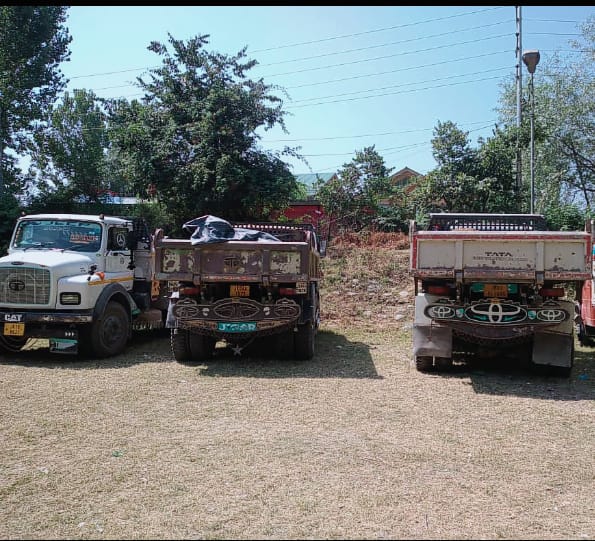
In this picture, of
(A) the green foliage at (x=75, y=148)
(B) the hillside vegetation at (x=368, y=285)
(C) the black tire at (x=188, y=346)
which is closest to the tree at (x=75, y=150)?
(A) the green foliage at (x=75, y=148)

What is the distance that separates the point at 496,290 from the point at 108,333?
5819mm

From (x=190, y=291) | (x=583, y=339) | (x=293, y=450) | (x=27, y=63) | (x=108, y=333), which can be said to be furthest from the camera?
(x=27, y=63)

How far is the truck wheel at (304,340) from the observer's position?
28.8 ft

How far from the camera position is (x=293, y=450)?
16.1ft

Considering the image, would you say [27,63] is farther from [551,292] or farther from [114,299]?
[551,292]

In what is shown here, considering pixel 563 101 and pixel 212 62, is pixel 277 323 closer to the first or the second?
pixel 212 62

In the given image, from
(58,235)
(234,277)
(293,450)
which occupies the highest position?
(58,235)

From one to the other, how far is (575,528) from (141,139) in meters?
16.5

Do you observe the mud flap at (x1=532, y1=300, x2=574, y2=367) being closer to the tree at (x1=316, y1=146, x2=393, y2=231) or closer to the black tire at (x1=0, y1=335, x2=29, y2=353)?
the black tire at (x1=0, y1=335, x2=29, y2=353)

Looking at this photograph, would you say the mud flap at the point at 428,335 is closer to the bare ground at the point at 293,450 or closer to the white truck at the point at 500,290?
the white truck at the point at 500,290

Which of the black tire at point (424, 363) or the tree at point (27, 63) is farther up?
the tree at point (27, 63)

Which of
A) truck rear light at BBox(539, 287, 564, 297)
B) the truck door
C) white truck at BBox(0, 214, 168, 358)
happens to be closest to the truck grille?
white truck at BBox(0, 214, 168, 358)

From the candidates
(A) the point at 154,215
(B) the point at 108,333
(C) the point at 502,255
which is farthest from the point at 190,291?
(A) the point at 154,215

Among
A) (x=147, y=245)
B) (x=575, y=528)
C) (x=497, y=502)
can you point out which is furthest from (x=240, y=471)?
(x=147, y=245)
